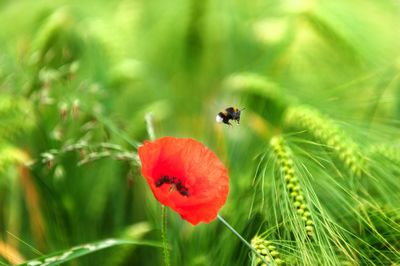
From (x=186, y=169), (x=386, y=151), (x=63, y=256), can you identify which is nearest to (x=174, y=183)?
(x=186, y=169)

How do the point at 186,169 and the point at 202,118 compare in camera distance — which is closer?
the point at 186,169

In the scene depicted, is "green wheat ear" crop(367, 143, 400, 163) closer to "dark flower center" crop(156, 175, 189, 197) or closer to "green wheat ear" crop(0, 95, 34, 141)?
"dark flower center" crop(156, 175, 189, 197)

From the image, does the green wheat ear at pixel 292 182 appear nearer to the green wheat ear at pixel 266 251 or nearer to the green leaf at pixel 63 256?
the green wheat ear at pixel 266 251

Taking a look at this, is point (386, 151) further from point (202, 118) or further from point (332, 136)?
point (202, 118)

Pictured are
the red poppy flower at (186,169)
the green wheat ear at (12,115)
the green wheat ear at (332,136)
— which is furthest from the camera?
the green wheat ear at (12,115)

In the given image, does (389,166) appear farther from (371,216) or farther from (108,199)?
(108,199)

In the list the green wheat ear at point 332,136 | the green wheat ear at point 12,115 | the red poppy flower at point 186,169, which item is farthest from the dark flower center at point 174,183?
the green wheat ear at point 12,115
